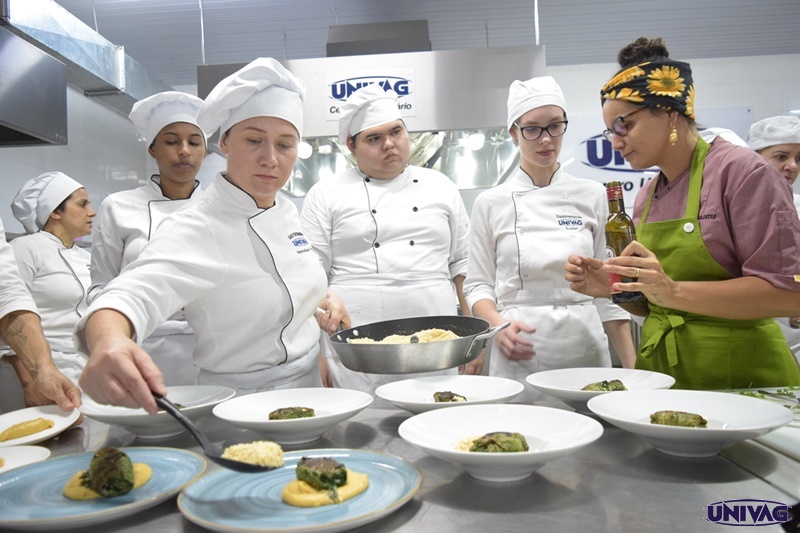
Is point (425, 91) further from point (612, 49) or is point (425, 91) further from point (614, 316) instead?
point (612, 49)

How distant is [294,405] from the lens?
1330mm

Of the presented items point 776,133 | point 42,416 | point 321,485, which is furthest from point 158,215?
point 776,133

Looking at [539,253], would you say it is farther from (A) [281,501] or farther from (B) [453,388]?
(A) [281,501]

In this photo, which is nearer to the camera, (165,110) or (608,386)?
(608,386)

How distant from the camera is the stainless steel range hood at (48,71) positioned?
2340 mm

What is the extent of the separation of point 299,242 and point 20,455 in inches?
35.8

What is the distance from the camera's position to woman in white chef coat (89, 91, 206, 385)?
2371 millimetres

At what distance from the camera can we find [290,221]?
177 cm

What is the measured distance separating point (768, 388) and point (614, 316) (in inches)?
32.2

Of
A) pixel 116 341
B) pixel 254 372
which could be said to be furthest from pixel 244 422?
pixel 254 372

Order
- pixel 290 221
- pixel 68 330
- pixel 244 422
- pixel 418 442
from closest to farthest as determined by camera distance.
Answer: pixel 418 442 → pixel 244 422 → pixel 290 221 → pixel 68 330

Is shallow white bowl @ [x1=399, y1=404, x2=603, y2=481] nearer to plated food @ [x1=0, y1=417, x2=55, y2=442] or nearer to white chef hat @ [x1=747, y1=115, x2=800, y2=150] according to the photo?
plated food @ [x1=0, y1=417, x2=55, y2=442]

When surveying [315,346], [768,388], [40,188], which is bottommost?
[768,388]

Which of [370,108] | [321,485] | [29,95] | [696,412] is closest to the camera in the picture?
[321,485]
